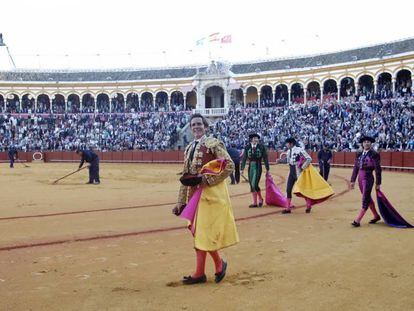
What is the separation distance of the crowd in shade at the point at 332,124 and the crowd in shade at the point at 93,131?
482 cm

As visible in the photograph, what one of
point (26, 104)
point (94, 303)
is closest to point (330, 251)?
point (94, 303)

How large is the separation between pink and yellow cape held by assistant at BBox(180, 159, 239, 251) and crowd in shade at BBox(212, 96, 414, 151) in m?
21.1

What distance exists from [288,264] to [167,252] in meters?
1.41

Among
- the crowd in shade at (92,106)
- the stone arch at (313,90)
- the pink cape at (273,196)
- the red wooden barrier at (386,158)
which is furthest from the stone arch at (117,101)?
the pink cape at (273,196)

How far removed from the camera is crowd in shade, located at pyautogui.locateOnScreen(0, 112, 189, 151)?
132 ft

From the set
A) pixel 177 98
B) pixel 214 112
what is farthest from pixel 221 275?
pixel 177 98

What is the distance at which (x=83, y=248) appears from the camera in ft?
19.1

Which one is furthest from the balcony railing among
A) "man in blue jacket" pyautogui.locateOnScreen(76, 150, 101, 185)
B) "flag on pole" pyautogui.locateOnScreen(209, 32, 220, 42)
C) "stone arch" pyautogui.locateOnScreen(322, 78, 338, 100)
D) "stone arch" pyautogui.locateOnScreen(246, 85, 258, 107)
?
"man in blue jacket" pyautogui.locateOnScreen(76, 150, 101, 185)

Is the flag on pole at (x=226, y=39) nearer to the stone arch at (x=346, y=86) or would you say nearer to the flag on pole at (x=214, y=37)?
the flag on pole at (x=214, y=37)

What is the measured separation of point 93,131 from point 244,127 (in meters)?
14.5

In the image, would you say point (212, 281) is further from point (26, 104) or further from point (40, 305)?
point (26, 104)

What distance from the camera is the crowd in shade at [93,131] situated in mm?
40250

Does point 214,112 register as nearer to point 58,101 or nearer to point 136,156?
point 136,156

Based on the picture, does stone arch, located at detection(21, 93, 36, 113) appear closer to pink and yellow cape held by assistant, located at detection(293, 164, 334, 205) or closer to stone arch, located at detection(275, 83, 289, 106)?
stone arch, located at detection(275, 83, 289, 106)
